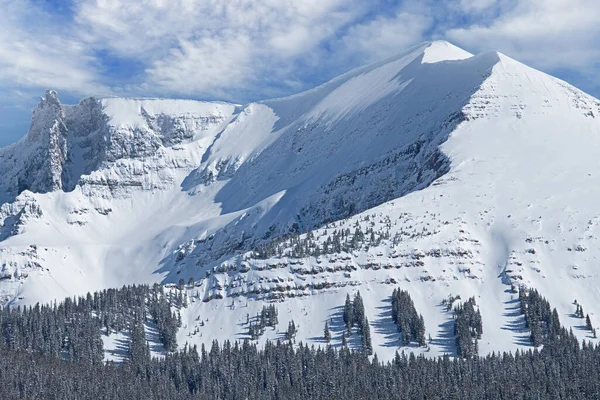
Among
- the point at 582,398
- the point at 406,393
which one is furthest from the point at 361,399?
the point at 582,398

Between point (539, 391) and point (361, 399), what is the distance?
131ft

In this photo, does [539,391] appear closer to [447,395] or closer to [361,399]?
[447,395]

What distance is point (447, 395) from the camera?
195 m

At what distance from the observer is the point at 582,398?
192 meters

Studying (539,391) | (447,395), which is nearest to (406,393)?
(447,395)

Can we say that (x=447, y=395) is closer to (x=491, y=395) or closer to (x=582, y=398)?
(x=491, y=395)

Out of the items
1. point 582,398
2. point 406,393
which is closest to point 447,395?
point 406,393

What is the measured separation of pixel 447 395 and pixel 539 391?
820 inches

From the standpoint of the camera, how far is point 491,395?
19600 centimetres

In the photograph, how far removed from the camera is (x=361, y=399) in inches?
7707

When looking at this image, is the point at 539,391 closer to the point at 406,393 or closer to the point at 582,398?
the point at 582,398

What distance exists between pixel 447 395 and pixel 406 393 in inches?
366

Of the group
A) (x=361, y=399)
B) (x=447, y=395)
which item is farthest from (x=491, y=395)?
(x=361, y=399)

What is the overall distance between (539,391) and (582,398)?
30.3 ft
